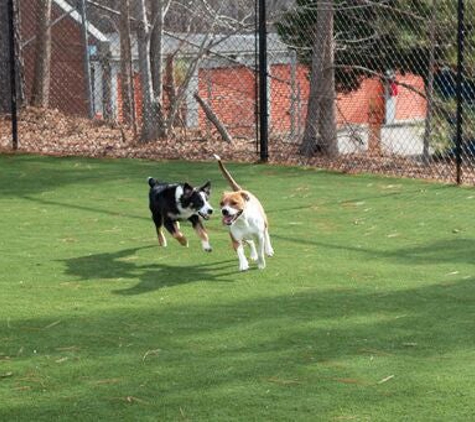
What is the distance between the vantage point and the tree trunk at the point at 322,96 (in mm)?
12664

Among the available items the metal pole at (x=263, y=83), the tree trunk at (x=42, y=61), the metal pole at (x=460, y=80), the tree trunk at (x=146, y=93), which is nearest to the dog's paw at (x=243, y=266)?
the metal pole at (x=460, y=80)

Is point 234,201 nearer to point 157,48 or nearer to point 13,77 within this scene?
point 13,77

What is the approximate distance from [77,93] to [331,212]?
11235mm

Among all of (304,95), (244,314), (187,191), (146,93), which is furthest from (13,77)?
(244,314)

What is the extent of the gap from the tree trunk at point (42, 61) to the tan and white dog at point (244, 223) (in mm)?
9769

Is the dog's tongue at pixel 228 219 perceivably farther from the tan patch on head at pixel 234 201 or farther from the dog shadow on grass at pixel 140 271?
the dog shadow on grass at pixel 140 271

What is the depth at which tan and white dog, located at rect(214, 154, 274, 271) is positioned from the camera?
701 cm

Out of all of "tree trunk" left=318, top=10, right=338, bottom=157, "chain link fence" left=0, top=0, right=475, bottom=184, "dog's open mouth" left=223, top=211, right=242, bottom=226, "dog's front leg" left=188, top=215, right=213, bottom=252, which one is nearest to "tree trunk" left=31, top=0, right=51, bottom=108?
"chain link fence" left=0, top=0, right=475, bottom=184

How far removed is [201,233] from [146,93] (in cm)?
604

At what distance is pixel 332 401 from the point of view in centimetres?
429

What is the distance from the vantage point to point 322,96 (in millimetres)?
12852

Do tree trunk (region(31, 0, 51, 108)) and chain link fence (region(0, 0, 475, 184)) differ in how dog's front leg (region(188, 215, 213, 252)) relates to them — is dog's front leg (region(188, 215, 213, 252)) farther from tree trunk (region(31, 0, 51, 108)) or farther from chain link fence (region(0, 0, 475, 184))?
tree trunk (region(31, 0, 51, 108))

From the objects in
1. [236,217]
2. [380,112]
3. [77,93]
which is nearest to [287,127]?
[380,112]

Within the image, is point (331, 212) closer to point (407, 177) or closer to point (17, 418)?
point (407, 177)
